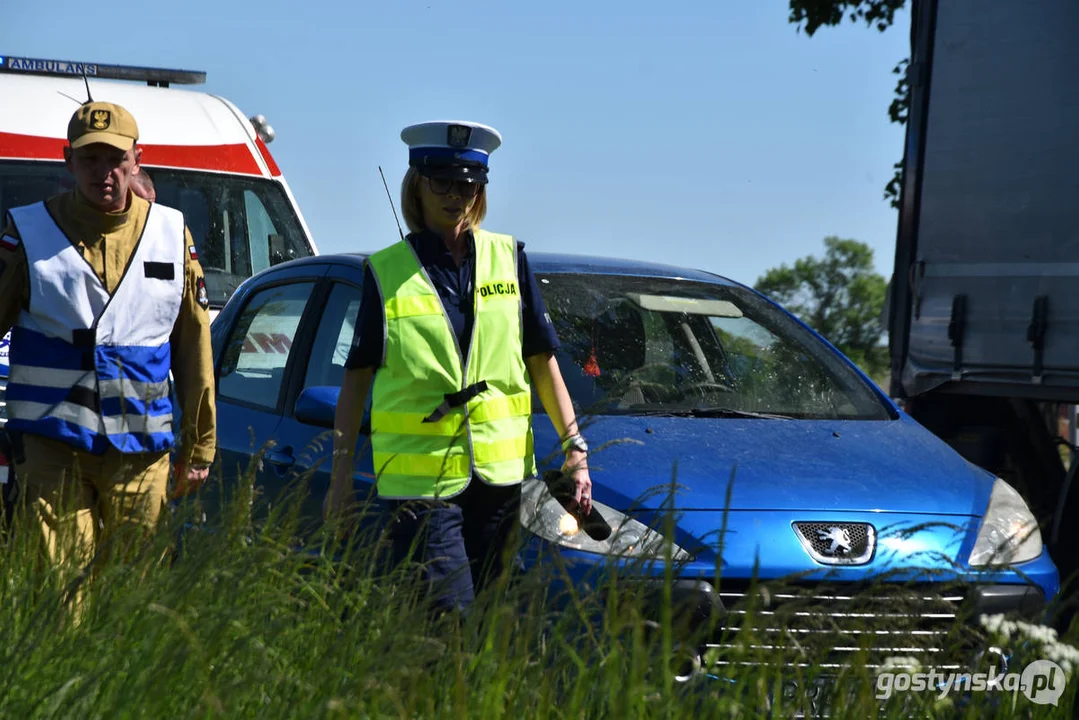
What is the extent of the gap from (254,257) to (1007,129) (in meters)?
4.47

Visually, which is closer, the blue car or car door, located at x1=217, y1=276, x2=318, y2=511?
the blue car

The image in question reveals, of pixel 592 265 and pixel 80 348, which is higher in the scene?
pixel 592 265

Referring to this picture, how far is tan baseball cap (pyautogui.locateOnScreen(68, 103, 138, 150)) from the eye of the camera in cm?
452

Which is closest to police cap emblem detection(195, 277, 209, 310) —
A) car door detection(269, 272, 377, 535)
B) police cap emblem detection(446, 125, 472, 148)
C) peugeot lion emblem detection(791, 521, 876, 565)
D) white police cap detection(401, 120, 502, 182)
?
car door detection(269, 272, 377, 535)

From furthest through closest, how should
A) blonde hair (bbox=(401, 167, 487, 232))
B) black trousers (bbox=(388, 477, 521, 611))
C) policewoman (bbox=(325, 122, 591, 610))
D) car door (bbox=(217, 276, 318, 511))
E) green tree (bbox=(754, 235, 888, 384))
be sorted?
green tree (bbox=(754, 235, 888, 384)), car door (bbox=(217, 276, 318, 511)), blonde hair (bbox=(401, 167, 487, 232)), policewoman (bbox=(325, 122, 591, 610)), black trousers (bbox=(388, 477, 521, 611))

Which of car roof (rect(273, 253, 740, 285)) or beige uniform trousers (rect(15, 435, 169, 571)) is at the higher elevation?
car roof (rect(273, 253, 740, 285))

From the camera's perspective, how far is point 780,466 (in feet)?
16.8

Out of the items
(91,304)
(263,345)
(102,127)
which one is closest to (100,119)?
(102,127)

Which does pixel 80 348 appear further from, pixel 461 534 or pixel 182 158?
pixel 182 158

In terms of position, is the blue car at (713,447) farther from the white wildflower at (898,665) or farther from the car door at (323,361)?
the white wildflower at (898,665)

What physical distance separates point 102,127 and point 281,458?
5.05 feet

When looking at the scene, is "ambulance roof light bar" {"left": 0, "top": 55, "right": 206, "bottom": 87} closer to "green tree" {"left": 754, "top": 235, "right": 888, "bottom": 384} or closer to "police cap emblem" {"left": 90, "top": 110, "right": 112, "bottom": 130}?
"police cap emblem" {"left": 90, "top": 110, "right": 112, "bottom": 130}

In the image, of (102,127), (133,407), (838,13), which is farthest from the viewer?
(838,13)

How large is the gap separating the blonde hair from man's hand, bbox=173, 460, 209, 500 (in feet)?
3.09
